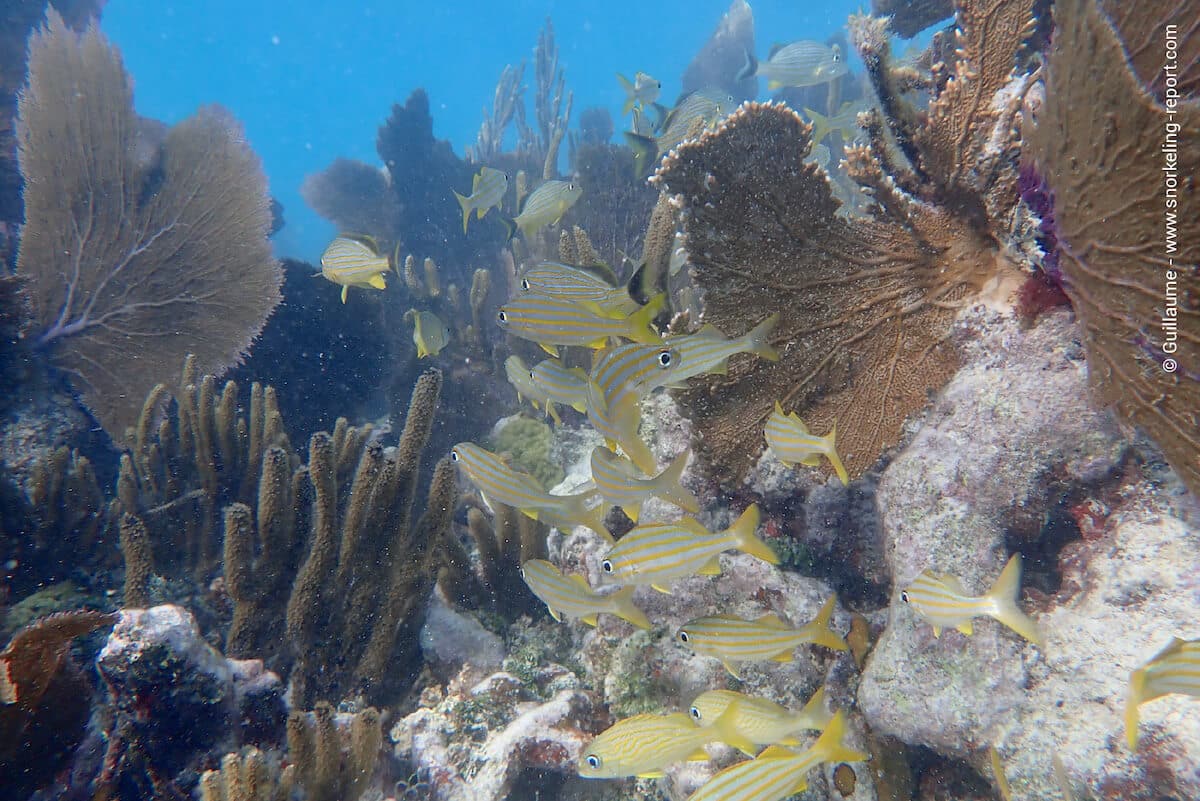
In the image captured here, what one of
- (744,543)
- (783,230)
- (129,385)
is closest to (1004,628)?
(744,543)

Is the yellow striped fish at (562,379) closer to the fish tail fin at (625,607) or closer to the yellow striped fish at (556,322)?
the yellow striped fish at (556,322)

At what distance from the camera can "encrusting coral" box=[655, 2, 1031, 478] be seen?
2.58 metres

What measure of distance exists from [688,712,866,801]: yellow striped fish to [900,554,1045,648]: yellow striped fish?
0.61m

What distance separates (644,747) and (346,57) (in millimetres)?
159114

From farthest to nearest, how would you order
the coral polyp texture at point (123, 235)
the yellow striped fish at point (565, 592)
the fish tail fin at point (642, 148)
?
1. the fish tail fin at point (642, 148)
2. the coral polyp texture at point (123, 235)
3. the yellow striped fish at point (565, 592)

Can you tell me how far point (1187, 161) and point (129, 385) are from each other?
7664 mm

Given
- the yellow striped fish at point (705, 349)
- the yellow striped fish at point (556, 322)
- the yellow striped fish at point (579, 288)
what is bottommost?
the yellow striped fish at point (705, 349)

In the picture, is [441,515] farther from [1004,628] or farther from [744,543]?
[1004,628]

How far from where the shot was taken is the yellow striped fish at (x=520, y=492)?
2760mm

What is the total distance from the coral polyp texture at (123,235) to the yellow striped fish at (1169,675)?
7.05m

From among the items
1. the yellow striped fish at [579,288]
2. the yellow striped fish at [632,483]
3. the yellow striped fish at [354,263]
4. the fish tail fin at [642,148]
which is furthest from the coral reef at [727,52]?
the yellow striped fish at [632,483]

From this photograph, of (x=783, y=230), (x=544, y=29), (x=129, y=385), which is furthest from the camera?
(x=544, y=29)

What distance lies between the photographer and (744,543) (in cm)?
220

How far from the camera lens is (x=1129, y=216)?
6.05ft
